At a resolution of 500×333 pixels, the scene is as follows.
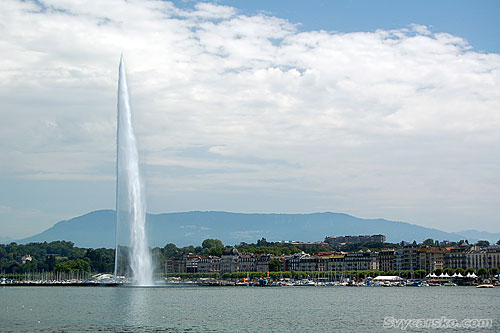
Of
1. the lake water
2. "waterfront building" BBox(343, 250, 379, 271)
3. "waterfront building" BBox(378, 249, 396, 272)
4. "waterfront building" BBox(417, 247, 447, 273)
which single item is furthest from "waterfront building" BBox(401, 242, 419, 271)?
the lake water

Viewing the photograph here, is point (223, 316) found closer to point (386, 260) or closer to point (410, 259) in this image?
point (410, 259)

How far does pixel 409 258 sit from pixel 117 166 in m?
117

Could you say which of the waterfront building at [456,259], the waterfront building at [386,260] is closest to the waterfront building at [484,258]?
the waterfront building at [456,259]

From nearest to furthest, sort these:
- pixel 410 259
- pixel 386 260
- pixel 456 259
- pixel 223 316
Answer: pixel 223 316 < pixel 456 259 < pixel 410 259 < pixel 386 260

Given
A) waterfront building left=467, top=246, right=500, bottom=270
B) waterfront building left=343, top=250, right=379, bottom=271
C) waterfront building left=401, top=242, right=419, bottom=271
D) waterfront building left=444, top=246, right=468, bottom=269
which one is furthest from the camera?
waterfront building left=343, top=250, right=379, bottom=271

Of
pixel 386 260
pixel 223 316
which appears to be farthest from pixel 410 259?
pixel 223 316

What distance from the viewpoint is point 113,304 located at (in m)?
72.7

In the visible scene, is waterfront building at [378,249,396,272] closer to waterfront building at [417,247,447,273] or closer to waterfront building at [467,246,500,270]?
waterfront building at [417,247,447,273]

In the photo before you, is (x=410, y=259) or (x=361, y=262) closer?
(x=410, y=259)

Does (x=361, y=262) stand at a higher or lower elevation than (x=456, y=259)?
lower

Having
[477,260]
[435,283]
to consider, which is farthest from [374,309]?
[477,260]

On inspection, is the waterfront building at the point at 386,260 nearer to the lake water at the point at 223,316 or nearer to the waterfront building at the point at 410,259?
the waterfront building at the point at 410,259

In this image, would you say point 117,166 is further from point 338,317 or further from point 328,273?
point 328,273

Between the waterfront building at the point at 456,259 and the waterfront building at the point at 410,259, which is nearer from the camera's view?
the waterfront building at the point at 456,259
